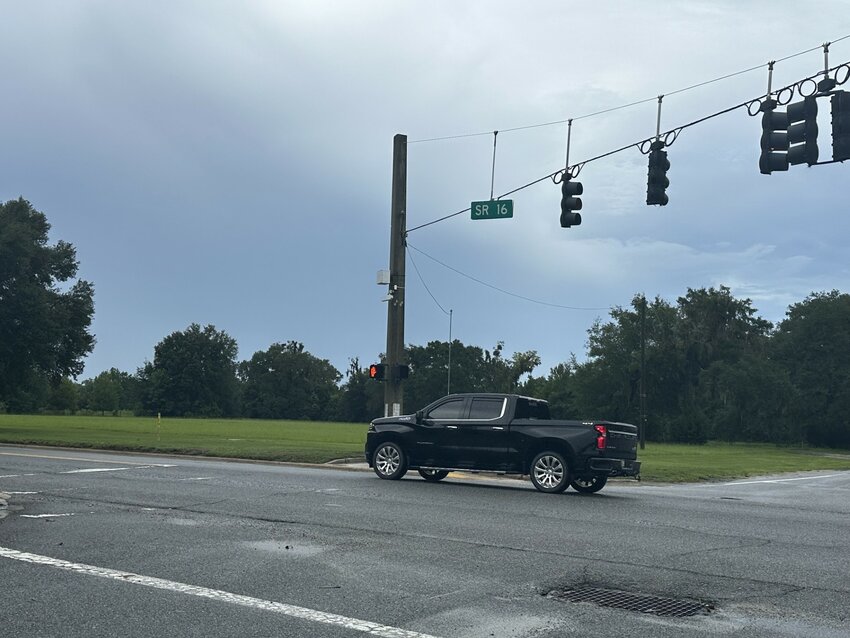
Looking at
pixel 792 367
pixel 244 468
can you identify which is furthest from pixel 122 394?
pixel 244 468

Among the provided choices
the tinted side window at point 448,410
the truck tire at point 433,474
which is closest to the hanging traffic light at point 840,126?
the tinted side window at point 448,410

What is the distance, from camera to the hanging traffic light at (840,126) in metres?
14.0

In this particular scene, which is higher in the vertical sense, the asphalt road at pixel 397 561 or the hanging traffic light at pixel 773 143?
the hanging traffic light at pixel 773 143

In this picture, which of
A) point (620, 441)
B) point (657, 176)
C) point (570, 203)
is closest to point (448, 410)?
point (620, 441)

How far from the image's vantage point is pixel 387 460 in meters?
18.0

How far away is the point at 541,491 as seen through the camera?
16.2m

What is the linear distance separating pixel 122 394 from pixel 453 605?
164526 mm

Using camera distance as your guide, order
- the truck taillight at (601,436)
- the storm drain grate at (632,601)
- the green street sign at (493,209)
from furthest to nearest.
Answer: the green street sign at (493,209), the truck taillight at (601,436), the storm drain grate at (632,601)

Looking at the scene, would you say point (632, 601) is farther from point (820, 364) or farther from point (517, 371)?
point (517, 371)

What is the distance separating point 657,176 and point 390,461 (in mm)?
7652

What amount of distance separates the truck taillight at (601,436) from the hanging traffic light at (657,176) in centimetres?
454

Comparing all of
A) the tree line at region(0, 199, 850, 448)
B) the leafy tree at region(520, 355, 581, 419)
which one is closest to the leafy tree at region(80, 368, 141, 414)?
the tree line at region(0, 199, 850, 448)

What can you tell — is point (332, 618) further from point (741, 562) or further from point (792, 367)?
point (792, 367)

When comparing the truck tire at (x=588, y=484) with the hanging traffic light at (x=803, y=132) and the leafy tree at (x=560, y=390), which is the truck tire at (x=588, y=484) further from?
the leafy tree at (x=560, y=390)
